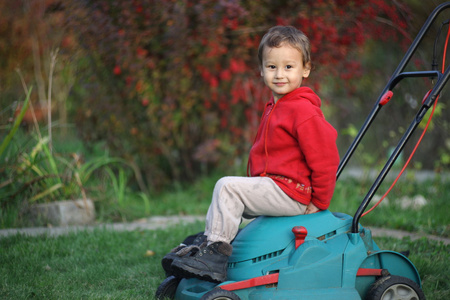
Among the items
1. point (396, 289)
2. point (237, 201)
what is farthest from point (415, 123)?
point (237, 201)

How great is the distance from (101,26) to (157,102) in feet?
3.38

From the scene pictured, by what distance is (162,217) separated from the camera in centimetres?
523

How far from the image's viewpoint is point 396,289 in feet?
8.78

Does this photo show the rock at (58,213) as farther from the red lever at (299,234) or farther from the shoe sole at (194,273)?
the red lever at (299,234)

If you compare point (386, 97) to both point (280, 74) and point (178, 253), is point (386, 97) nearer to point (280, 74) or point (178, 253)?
point (280, 74)

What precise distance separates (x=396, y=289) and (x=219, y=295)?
89cm

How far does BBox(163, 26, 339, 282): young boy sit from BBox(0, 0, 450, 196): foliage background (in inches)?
85.8

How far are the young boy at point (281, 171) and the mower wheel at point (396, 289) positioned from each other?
466 millimetres

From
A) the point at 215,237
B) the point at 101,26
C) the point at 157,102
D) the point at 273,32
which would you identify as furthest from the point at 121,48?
the point at 215,237

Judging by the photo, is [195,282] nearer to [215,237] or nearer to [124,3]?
[215,237]

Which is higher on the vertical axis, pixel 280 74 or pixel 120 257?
pixel 280 74

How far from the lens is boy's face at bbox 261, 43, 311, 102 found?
279 centimetres

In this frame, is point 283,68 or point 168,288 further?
point 168,288

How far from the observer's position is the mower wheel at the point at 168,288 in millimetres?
2928
